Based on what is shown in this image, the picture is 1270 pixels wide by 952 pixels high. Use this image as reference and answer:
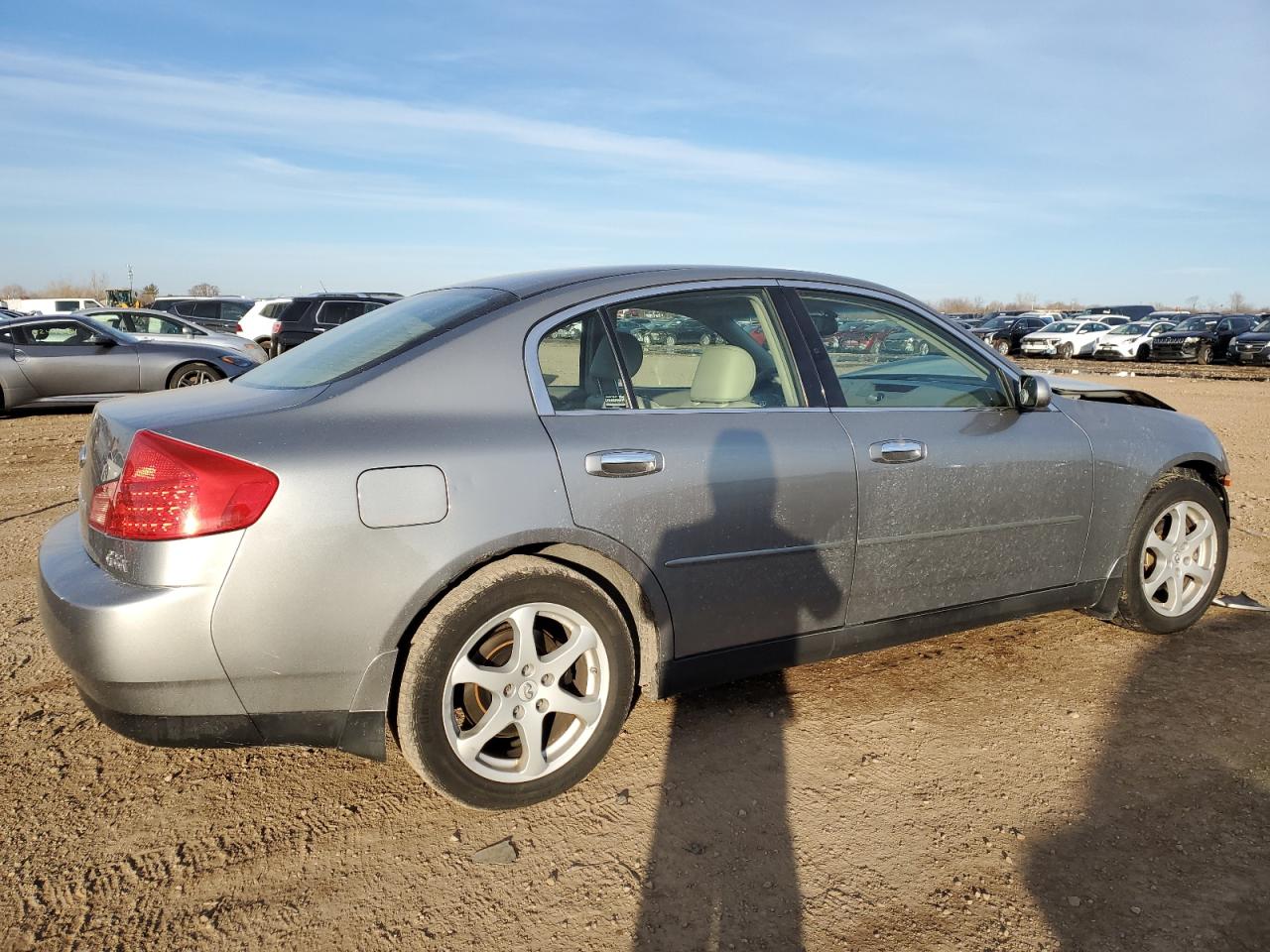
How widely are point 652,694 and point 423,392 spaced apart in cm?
120

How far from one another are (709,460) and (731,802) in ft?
3.43

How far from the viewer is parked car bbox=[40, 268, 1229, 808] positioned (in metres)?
2.26

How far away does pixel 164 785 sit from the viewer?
2.79 m

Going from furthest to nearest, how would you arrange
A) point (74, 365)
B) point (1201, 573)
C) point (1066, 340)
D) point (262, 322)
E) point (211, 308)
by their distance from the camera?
1. point (1066, 340)
2. point (211, 308)
3. point (262, 322)
4. point (74, 365)
5. point (1201, 573)

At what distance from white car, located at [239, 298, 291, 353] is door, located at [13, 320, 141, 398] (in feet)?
26.6

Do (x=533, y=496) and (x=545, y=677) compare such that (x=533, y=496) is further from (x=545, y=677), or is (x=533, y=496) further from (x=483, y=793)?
(x=483, y=793)

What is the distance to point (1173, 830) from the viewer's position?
2.58 meters

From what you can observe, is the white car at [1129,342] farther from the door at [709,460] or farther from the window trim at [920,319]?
the door at [709,460]

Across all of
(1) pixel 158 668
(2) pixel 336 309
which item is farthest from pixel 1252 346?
(1) pixel 158 668

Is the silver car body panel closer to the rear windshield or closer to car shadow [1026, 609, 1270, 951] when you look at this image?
the rear windshield

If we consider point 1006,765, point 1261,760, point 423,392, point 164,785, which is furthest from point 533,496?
point 1261,760

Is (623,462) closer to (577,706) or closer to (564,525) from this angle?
(564,525)

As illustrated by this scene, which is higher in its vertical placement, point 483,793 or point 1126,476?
point 1126,476

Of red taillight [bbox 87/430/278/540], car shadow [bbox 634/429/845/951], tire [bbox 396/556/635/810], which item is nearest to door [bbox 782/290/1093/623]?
car shadow [bbox 634/429/845/951]
